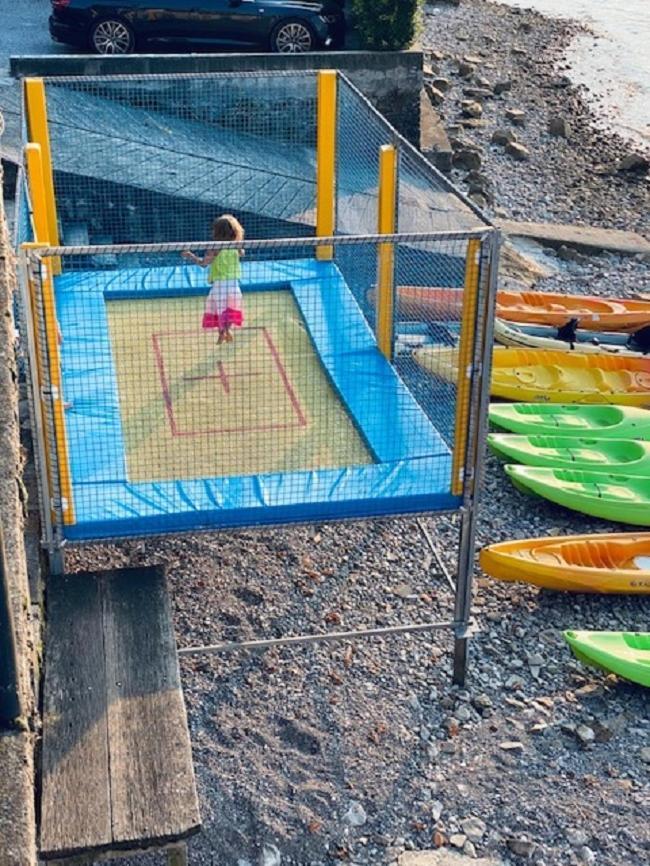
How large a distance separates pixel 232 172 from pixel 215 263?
15.1 feet

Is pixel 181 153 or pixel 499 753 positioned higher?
pixel 181 153

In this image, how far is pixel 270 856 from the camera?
6047mm

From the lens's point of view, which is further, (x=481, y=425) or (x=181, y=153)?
(x=181, y=153)

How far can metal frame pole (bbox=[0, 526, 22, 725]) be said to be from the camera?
337 cm

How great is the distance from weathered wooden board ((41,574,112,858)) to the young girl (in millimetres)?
2524

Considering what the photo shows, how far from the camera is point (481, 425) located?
21.3ft

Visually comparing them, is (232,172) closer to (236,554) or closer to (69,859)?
(236,554)

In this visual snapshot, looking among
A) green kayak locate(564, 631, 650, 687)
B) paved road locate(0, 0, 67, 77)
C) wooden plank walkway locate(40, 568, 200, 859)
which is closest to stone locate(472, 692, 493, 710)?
green kayak locate(564, 631, 650, 687)

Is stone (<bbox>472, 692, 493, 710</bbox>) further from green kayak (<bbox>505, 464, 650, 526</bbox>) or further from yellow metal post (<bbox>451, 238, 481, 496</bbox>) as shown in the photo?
green kayak (<bbox>505, 464, 650, 526</bbox>)

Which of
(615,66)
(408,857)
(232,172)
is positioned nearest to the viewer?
(408,857)

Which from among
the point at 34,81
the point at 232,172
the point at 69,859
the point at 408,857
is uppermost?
the point at 34,81

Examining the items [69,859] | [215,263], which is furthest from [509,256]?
[69,859]

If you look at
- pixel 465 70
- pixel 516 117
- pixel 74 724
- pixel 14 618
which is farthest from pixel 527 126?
pixel 14 618

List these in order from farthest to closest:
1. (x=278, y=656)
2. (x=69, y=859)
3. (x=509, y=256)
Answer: (x=509, y=256) < (x=278, y=656) < (x=69, y=859)
